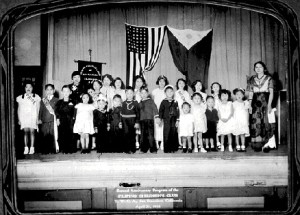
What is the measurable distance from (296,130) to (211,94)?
3.19 feet

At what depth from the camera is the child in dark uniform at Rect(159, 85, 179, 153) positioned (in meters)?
4.15

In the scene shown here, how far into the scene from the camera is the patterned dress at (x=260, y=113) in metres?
4.02

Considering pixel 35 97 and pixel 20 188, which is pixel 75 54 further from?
pixel 20 188

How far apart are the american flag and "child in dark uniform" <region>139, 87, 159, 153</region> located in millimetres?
228

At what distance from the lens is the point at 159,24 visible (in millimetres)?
4168

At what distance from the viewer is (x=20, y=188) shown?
12.7 ft

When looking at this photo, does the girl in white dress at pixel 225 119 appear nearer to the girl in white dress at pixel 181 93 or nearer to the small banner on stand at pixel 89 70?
the girl in white dress at pixel 181 93

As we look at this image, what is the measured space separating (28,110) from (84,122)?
571 mm

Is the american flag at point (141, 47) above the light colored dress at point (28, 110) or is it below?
above

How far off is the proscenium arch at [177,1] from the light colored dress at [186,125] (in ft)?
3.17

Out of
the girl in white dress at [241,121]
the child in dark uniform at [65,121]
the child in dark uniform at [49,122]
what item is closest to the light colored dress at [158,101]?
the girl in white dress at [241,121]

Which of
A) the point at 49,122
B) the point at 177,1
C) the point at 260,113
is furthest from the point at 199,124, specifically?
the point at 49,122

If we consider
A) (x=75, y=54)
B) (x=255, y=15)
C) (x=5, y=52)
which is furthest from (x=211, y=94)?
(x=5, y=52)

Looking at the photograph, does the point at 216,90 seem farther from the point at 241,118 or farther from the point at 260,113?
the point at 260,113
